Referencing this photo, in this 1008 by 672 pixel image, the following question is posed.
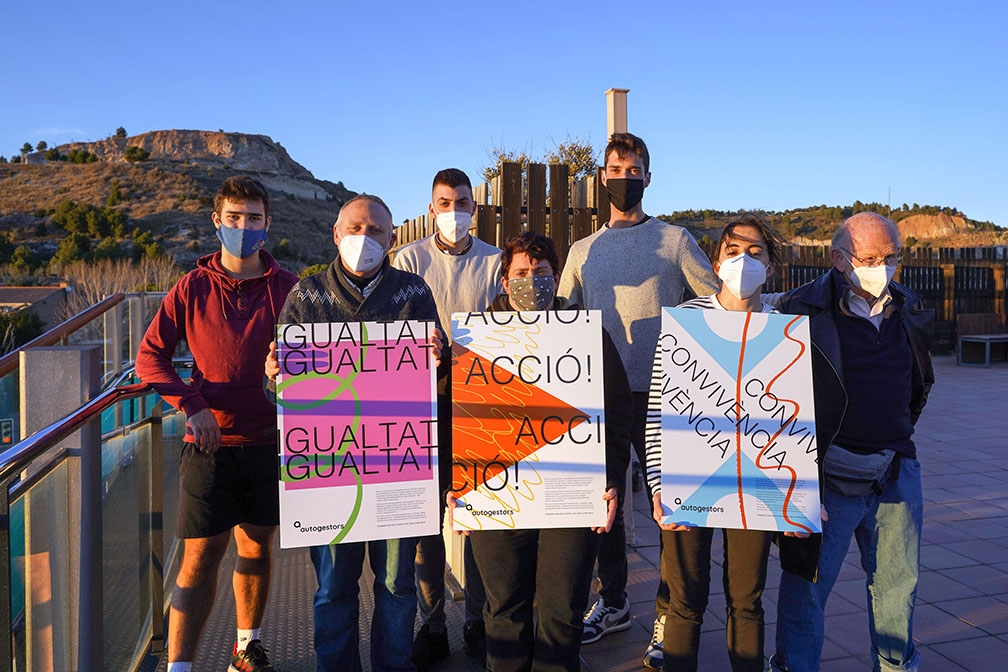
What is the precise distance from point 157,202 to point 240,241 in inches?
2852

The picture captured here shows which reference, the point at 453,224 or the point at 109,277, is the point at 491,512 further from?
the point at 109,277

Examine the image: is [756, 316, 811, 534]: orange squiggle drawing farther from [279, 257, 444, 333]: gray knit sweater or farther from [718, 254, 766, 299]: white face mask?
[279, 257, 444, 333]: gray knit sweater

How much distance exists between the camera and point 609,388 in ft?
8.24

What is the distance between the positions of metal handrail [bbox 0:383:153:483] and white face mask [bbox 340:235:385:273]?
0.94 metres

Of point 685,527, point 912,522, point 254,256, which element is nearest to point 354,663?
point 685,527

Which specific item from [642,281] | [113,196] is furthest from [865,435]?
[113,196]

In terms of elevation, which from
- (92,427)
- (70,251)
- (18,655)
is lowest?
(18,655)

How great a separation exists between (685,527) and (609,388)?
20.7 inches

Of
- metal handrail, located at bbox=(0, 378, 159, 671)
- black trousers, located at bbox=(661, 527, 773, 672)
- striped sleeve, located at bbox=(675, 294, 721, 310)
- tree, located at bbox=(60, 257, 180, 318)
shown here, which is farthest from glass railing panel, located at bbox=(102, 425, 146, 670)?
tree, located at bbox=(60, 257, 180, 318)

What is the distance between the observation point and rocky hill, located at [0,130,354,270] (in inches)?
2322

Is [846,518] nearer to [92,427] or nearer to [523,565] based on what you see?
[523,565]

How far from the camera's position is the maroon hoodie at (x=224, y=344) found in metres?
2.85

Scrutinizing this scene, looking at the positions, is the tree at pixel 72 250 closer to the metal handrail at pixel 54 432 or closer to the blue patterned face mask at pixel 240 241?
the blue patterned face mask at pixel 240 241

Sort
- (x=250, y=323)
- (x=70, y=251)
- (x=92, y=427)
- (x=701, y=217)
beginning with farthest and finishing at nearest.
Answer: (x=701, y=217), (x=70, y=251), (x=250, y=323), (x=92, y=427)
